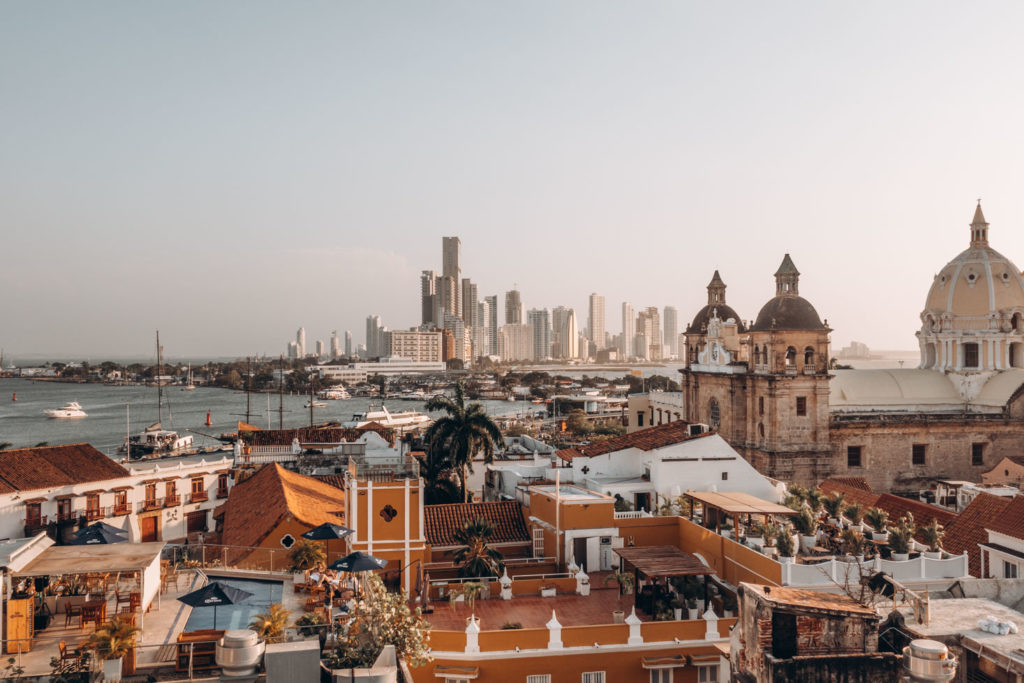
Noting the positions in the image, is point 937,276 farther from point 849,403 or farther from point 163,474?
point 163,474

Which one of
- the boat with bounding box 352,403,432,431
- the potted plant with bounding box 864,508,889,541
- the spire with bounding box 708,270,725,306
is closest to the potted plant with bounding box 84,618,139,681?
the potted plant with bounding box 864,508,889,541

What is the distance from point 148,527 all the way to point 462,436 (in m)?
11.5

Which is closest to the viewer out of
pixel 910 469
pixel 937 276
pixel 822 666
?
pixel 822 666

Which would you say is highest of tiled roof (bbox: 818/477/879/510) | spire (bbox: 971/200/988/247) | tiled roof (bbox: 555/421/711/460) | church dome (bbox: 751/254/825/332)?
spire (bbox: 971/200/988/247)

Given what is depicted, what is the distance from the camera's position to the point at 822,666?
844cm

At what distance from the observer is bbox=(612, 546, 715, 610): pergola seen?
57.2ft

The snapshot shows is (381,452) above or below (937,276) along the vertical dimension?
below

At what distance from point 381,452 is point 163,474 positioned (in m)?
10.3

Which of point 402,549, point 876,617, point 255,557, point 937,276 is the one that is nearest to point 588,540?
point 402,549

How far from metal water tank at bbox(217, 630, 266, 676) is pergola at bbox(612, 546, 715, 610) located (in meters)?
10.2

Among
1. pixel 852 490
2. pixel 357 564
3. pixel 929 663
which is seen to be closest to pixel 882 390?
pixel 852 490

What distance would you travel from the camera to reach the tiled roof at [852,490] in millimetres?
31266

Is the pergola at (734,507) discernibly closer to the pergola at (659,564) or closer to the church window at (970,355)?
the pergola at (659,564)

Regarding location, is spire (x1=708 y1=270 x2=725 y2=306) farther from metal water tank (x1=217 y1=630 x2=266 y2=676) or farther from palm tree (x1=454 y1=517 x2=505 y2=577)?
metal water tank (x1=217 y1=630 x2=266 y2=676)
